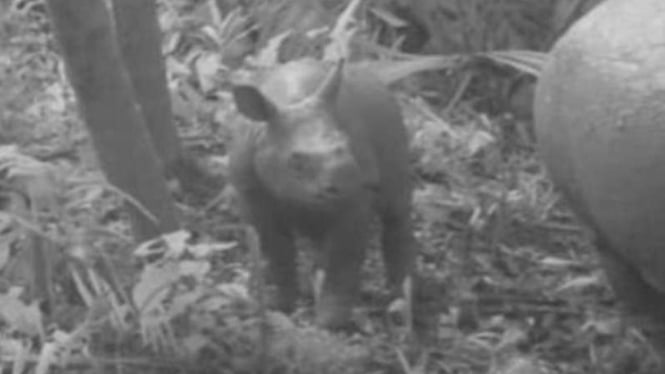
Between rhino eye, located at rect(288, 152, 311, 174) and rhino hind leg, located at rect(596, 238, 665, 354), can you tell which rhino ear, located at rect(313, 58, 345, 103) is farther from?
rhino hind leg, located at rect(596, 238, 665, 354)

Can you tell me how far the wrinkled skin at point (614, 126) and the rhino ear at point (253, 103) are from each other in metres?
0.72

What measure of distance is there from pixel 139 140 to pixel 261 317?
0.58 meters

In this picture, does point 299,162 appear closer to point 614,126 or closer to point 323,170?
point 323,170

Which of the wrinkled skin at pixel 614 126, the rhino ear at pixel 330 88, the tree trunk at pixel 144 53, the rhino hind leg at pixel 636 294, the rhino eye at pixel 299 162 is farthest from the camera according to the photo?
the tree trunk at pixel 144 53

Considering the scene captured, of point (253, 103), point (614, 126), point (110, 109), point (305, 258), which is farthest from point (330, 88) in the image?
point (305, 258)

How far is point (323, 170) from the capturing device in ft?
16.8

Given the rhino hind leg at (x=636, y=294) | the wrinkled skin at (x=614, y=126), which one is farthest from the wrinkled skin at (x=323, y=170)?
the rhino hind leg at (x=636, y=294)

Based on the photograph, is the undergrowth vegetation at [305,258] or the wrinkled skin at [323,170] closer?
the wrinkled skin at [323,170]

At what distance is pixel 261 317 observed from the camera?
5.25m

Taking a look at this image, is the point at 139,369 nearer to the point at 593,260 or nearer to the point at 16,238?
the point at 16,238

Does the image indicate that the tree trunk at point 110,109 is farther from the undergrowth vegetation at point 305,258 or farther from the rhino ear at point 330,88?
the rhino ear at point 330,88

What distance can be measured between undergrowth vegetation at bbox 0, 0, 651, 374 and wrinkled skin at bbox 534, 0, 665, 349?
51cm

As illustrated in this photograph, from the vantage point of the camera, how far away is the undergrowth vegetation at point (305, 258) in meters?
Answer: 5.27

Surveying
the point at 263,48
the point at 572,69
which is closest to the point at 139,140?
the point at 572,69
